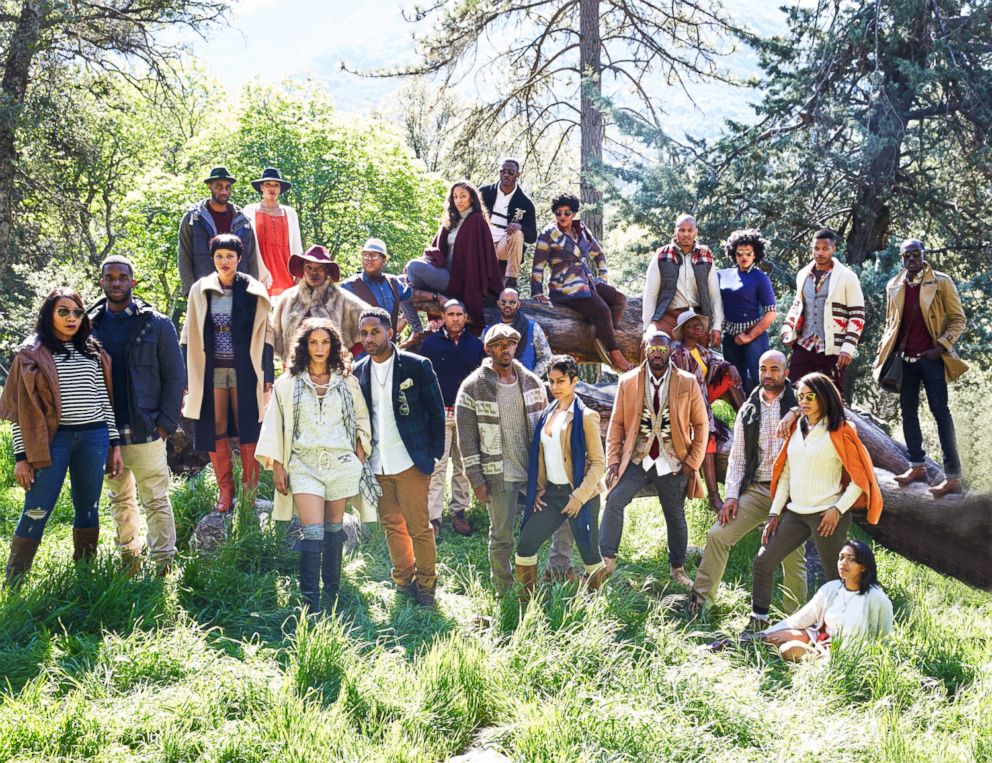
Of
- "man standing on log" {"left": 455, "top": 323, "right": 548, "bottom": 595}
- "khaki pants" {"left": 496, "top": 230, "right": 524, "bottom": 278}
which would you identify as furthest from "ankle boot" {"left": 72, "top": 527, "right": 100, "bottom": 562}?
"khaki pants" {"left": 496, "top": 230, "right": 524, "bottom": 278}

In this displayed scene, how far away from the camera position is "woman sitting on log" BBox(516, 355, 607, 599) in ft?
19.8

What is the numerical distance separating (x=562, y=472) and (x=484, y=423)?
2.10 feet

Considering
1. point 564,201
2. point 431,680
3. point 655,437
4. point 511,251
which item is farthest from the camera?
point 511,251

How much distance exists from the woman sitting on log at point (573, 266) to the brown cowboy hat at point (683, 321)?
3.95 feet

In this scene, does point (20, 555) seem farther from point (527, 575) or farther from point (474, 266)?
point (474, 266)

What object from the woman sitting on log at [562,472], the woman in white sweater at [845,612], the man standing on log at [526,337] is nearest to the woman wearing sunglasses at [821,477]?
the woman in white sweater at [845,612]

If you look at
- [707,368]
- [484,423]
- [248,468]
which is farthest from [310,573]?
[707,368]

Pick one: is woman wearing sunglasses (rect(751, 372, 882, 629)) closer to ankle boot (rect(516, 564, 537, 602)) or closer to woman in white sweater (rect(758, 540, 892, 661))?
woman in white sweater (rect(758, 540, 892, 661))

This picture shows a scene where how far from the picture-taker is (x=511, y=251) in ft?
29.1

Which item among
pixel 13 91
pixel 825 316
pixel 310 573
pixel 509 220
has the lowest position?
pixel 310 573

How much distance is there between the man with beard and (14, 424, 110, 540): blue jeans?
302 mm

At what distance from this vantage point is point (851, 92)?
11555mm

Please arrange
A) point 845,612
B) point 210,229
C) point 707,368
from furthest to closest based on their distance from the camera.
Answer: point 210,229 → point 707,368 → point 845,612

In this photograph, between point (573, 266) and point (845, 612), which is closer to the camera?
point (845, 612)
